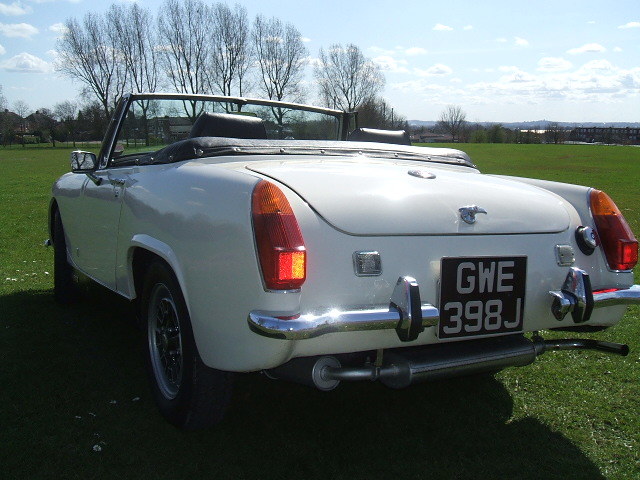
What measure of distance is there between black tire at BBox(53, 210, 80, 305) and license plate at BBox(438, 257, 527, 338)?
347 centimetres

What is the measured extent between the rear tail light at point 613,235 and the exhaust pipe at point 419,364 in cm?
56

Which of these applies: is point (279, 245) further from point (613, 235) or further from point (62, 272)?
point (62, 272)

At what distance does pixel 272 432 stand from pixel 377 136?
7.46 feet

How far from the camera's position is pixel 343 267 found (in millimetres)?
2297

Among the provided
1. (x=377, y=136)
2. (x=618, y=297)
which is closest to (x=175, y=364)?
(x=618, y=297)

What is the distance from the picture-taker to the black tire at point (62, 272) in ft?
16.2

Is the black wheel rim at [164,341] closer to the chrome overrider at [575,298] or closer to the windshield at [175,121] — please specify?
the windshield at [175,121]

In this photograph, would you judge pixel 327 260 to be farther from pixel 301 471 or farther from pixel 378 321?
pixel 301 471

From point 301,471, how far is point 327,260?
0.94 metres

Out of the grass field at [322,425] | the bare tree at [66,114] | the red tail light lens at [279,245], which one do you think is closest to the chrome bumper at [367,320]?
the red tail light lens at [279,245]

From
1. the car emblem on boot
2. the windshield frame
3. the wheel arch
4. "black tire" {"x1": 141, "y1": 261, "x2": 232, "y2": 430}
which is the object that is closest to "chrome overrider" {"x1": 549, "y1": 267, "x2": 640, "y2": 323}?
the car emblem on boot

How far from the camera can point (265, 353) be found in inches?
88.6

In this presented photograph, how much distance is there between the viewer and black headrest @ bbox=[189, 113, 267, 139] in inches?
141

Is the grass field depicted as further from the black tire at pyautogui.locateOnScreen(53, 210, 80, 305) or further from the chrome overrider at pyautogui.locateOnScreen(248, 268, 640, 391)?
the black tire at pyautogui.locateOnScreen(53, 210, 80, 305)
